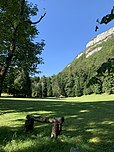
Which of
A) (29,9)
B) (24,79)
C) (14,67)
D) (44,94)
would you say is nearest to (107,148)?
(29,9)

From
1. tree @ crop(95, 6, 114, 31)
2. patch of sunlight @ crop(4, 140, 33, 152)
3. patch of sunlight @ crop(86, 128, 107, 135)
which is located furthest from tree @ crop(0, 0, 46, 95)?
tree @ crop(95, 6, 114, 31)

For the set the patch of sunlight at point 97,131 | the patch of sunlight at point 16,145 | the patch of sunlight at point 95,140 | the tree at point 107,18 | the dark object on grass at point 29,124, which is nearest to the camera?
the tree at point 107,18

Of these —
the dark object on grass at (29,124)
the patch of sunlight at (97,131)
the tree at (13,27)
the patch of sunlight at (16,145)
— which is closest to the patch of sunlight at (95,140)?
the patch of sunlight at (97,131)

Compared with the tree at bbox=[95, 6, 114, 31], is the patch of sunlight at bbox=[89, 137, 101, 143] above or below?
below

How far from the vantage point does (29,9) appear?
70.4ft

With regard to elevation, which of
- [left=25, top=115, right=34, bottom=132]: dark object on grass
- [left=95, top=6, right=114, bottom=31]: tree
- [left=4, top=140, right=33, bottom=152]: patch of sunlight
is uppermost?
[left=95, top=6, right=114, bottom=31]: tree

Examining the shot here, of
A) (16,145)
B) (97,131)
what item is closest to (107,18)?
(16,145)

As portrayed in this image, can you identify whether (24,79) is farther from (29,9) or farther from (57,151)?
(57,151)

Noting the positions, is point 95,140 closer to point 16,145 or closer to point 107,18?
point 16,145

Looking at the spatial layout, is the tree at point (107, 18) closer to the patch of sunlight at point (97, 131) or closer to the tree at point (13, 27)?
the tree at point (13, 27)

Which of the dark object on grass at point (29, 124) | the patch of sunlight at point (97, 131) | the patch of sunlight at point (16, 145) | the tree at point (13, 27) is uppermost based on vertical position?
the tree at point (13, 27)

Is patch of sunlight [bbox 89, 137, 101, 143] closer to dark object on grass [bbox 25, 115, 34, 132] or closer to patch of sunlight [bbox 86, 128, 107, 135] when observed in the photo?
patch of sunlight [bbox 86, 128, 107, 135]

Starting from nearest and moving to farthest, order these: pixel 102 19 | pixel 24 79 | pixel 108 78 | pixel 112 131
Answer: pixel 102 19 → pixel 108 78 → pixel 112 131 → pixel 24 79

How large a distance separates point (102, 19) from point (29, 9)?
18.7 metres
